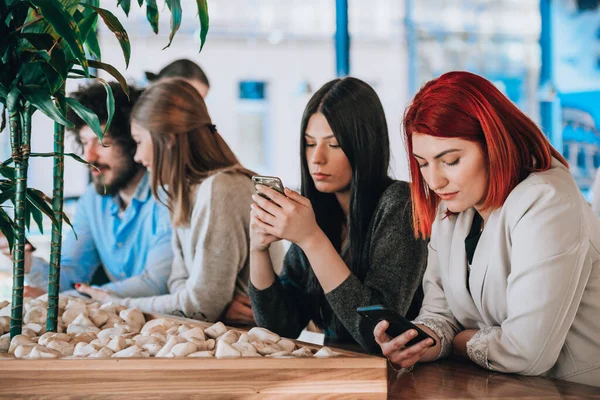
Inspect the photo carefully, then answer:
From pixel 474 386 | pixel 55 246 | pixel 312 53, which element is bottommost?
pixel 474 386

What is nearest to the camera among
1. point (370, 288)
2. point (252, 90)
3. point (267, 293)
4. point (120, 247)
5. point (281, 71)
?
point (370, 288)

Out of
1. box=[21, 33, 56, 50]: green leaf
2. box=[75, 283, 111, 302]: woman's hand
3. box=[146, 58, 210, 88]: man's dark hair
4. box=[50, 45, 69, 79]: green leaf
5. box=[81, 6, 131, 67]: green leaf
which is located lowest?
box=[75, 283, 111, 302]: woman's hand

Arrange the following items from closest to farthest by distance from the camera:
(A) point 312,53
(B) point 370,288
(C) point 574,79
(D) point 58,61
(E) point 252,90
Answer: (D) point 58,61 → (B) point 370,288 → (C) point 574,79 → (A) point 312,53 → (E) point 252,90

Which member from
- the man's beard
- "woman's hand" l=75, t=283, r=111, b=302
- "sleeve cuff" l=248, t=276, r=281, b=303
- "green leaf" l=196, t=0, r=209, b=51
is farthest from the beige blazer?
the man's beard

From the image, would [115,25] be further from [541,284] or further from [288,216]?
[541,284]

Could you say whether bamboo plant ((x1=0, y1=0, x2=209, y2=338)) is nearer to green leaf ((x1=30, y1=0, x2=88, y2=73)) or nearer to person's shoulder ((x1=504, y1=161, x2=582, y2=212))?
green leaf ((x1=30, y1=0, x2=88, y2=73))

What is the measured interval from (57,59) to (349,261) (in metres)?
0.86

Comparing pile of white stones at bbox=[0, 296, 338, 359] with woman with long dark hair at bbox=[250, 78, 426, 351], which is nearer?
pile of white stones at bbox=[0, 296, 338, 359]

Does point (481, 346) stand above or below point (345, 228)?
below

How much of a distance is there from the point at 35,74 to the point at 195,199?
978mm

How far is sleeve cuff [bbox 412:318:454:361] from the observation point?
159 cm

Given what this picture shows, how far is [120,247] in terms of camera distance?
111 inches

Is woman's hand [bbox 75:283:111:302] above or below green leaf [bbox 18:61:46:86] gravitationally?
below

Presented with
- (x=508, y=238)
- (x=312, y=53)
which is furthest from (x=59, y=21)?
(x=312, y=53)
